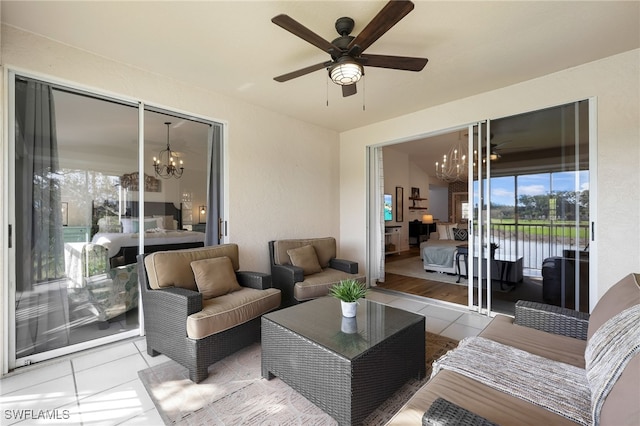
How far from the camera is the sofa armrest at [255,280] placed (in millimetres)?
2805

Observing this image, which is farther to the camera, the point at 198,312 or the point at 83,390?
the point at 198,312

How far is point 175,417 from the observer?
5.44ft

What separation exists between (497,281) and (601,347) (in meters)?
2.42

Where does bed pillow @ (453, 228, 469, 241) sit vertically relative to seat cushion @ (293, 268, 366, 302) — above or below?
above

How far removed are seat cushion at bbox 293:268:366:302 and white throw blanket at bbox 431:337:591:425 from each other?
173cm

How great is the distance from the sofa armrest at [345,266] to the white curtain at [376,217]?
1130 mm

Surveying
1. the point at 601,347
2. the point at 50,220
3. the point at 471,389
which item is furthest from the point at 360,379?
the point at 50,220

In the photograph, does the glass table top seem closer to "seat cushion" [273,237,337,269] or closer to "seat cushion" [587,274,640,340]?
"seat cushion" [587,274,640,340]

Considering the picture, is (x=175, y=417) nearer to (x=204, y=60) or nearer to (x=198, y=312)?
(x=198, y=312)

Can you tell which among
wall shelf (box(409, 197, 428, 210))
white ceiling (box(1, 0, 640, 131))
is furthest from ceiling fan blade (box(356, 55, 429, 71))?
wall shelf (box(409, 197, 428, 210))

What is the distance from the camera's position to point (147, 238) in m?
2.88

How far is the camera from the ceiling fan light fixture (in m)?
1.98

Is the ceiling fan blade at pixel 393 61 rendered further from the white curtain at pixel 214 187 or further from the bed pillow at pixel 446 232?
the bed pillow at pixel 446 232

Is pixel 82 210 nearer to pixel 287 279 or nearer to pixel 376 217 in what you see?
pixel 287 279
